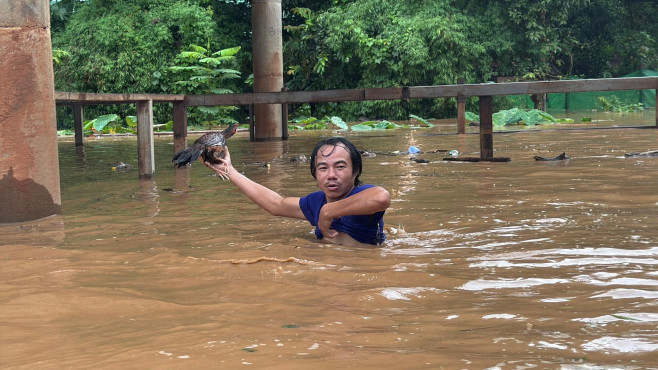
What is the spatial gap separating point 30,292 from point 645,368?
2477 mm

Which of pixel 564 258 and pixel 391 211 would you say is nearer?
pixel 564 258

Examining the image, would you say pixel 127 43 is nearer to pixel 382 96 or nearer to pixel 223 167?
pixel 382 96

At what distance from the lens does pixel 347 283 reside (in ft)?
12.0

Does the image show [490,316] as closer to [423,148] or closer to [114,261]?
[114,261]

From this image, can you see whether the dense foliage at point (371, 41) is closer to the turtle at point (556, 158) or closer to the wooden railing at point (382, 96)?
the wooden railing at point (382, 96)

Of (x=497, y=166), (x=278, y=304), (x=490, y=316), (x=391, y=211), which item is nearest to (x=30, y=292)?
(x=278, y=304)

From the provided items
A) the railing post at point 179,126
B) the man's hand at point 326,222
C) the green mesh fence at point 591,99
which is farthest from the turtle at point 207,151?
the green mesh fence at point 591,99

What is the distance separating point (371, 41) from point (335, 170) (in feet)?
60.7

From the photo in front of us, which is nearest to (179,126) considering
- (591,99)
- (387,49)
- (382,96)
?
(382,96)

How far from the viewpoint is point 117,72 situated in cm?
2339

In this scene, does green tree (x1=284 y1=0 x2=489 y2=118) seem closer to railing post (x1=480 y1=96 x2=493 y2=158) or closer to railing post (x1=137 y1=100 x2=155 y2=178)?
railing post (x1=480 y1=96 x2=493 y2=158)

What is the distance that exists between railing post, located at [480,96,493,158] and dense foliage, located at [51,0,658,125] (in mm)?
12703

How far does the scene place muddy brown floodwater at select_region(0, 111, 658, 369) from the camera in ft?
8.52

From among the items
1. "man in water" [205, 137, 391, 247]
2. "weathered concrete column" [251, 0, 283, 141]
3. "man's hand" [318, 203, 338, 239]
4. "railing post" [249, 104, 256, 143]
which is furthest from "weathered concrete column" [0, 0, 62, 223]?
"weathered concrete column" [251, 0, 283, 141]
